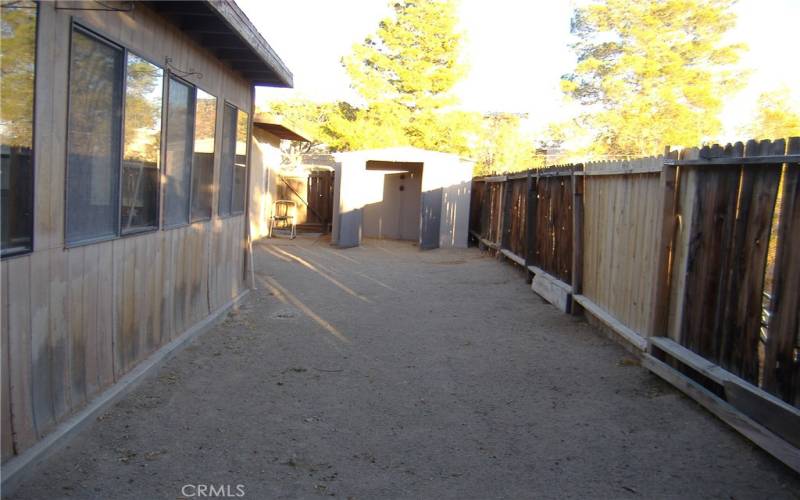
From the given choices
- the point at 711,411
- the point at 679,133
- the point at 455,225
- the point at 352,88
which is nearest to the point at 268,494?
the point at 711,411

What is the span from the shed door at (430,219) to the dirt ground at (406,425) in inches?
415

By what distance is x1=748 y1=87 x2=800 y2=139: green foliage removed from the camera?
31.4 m

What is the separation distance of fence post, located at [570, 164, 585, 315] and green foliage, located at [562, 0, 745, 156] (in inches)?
949

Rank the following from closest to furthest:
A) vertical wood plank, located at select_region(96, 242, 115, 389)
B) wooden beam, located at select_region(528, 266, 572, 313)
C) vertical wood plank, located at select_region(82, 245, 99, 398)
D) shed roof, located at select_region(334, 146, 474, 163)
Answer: vertical wood plank, located at select_region(82, 245, 99, 398) → vertical wood plank, located at select_region(96, 242, 115, 389) → wooden beam, located at select_region(528, 266, 572, 313) → shed roof, located at select_region(334, 146, 474, 163)

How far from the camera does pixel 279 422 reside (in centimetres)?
468

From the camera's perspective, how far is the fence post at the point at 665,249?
553 cm

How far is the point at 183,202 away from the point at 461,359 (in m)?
3.05

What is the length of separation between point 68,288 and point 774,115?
1356 inches

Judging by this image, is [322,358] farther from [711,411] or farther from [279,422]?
[711,411]

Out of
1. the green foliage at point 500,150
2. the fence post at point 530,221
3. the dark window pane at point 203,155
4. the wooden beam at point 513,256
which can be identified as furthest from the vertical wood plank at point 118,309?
the green foliage at point 500,150

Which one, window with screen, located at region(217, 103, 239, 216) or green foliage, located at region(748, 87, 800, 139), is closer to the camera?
window with screen, located at region(217, 103, 239, 216)

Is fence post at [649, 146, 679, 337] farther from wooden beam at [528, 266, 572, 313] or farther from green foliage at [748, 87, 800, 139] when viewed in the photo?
green foliage at [748, 87, 800, 139]

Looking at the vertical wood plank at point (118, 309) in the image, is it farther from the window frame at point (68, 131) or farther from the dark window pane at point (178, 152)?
the dark window pane at point (178, 152)

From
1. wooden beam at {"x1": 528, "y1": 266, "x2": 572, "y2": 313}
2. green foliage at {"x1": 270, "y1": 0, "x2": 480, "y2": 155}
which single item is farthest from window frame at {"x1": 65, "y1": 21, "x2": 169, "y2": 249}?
green foliage at {"x1": 270, "y1": 0, "x2": 480, "y2": 155}
